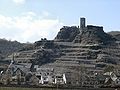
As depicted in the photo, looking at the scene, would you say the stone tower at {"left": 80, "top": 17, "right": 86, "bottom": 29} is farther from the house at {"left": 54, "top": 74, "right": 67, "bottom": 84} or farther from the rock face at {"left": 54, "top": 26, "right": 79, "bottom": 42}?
the house at {"left": 54, "top": 74, "right": 67, "bottom": 84}

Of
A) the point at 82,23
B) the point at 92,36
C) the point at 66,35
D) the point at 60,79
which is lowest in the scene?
the point at 60,79

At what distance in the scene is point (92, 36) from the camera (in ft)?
456

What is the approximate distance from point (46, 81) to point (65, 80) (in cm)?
373

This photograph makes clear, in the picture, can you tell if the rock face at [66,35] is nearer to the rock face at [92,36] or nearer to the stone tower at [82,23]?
the stone tower at [82,23]

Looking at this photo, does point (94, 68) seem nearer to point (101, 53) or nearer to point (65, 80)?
point (101, 53)

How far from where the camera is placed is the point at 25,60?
117312mm

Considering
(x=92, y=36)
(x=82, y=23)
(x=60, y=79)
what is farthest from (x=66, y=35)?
(x=60, y=79)

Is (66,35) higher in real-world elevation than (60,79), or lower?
higher

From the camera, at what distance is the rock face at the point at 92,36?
13525 cm

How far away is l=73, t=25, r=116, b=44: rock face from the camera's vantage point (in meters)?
135

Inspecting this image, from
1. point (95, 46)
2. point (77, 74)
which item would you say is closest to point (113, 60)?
point (95, 46)

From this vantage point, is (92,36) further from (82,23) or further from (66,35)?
(82,23)

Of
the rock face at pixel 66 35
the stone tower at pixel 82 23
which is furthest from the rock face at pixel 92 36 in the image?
the rock face at pixel 66 35

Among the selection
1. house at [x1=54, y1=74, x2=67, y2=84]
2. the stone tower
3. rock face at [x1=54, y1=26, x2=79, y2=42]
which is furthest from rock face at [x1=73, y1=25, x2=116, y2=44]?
house at [x1=54, y1=74, x2=67, y2=84]
